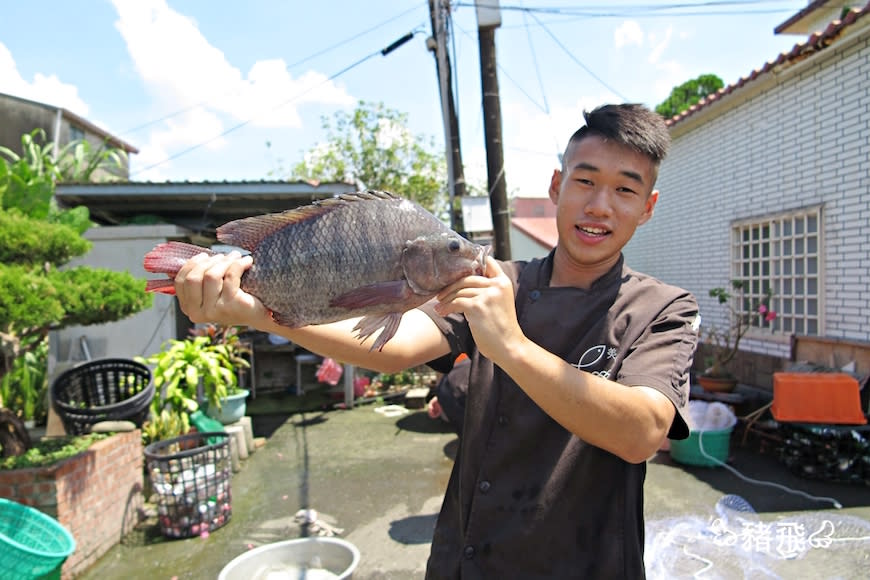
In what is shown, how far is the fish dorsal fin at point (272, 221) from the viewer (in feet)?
5.27

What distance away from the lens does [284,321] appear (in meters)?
1.64

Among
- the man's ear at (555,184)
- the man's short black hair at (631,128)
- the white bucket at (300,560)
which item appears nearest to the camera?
the man's short black hair at (631,128)

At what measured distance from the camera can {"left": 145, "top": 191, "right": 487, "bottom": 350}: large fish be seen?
1551 millimetres

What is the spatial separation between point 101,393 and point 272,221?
6.27 meters

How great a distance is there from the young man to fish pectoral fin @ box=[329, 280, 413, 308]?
0.12 meters

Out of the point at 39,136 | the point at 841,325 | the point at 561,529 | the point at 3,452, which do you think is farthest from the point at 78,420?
the point at 39,136

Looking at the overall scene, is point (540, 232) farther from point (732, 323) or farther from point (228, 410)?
point (228, 410)

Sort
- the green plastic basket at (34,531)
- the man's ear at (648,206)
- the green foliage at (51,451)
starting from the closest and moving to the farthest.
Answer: the man's ear at (648,206) → the green plastic basket at (34,531) → the green foliage at (51,451)

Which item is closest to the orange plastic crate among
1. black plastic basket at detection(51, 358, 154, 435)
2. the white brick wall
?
the white brick wall

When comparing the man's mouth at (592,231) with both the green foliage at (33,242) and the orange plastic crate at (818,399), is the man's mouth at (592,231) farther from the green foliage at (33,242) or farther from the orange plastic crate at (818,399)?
the orange plastic crate at (818,399)

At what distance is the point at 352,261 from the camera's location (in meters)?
1.56

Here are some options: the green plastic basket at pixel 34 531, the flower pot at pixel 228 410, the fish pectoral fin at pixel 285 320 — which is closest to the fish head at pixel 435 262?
the fish pectoral fin at pixel 285 320

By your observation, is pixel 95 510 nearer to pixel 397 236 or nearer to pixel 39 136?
pixel 397 236

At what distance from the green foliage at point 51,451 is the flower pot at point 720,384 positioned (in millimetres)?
8313
